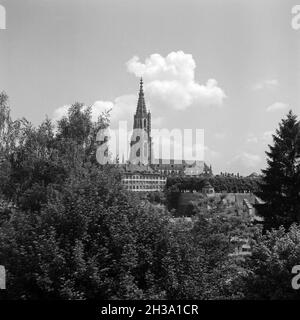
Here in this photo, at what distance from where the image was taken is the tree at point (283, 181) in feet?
93.4

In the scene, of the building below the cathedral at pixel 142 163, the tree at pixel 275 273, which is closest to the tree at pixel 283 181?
the tree at pixel 275 273

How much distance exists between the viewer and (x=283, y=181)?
30.1 meters

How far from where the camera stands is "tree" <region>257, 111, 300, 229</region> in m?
28.5

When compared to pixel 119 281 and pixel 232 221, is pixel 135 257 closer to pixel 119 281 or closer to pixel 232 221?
pixel 119 281

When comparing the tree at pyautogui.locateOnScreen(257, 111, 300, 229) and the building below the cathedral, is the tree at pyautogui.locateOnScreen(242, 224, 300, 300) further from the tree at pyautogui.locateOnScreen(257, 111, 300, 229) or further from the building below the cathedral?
the building below the cathedral

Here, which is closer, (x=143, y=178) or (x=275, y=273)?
(x=275, y=273)

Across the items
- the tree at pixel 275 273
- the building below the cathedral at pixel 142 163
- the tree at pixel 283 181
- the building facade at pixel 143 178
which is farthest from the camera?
the building below the cathedral at pixel 142 163

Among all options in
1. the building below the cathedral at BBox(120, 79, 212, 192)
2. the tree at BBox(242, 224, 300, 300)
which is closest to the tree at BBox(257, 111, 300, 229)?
the tree at BBox(242, 224, 300, 300)

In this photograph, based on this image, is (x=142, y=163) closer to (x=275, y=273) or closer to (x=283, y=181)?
(x=283, y=181)

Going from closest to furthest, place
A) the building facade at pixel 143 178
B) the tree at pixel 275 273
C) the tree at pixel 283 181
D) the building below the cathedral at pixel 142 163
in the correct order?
1. the tree at pixel 275 273
2. the tree at pixel 283 181
3. the building facade at pixel 143 178
4. the building below the cathedral at pixel 142 163

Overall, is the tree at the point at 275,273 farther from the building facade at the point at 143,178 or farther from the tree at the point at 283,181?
the building facade at the point at 143,178

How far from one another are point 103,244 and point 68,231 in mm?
1202

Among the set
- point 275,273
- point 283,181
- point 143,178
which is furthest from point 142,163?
point 275,273

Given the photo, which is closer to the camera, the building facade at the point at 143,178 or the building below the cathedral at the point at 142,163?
the building facade at the point at 143,178
